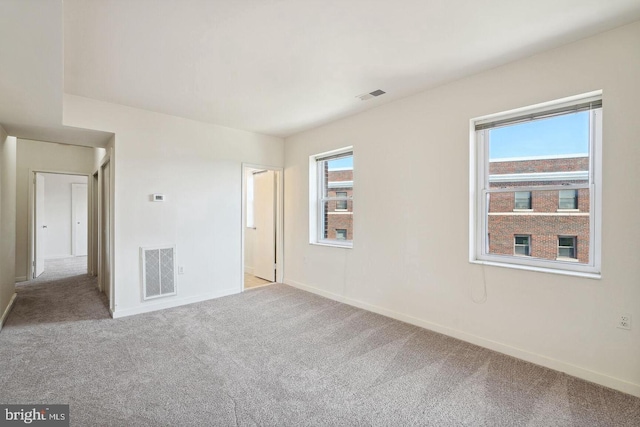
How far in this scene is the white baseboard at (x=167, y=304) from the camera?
3.71m

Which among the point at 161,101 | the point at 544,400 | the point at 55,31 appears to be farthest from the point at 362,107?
the point at 544,400

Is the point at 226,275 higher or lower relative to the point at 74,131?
lower

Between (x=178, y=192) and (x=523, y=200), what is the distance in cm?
409

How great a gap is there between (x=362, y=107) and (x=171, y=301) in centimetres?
362

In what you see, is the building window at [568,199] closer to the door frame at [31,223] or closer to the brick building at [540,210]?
the brick building at [540,210]

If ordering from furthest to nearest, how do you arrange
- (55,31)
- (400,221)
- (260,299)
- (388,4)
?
(260,299)
(400,221)
(388,4)
(55,31)

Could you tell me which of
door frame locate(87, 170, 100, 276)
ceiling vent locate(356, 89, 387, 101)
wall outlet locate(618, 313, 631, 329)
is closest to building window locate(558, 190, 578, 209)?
wall outlet locate(618, 313, 631, 329)

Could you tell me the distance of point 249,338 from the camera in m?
3.04

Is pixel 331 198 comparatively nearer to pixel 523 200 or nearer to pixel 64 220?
pixel 523 200

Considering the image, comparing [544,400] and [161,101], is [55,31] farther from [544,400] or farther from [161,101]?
[544,400]

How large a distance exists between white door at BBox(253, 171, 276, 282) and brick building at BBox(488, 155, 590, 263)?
356cm

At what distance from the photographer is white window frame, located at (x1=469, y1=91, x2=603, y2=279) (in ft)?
7.69

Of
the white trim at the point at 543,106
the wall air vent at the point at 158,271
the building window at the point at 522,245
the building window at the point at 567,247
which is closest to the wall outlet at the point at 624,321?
the building window at the point at 567,247

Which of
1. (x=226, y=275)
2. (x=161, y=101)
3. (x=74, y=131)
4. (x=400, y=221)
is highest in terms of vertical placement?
(x=161, y=101)
